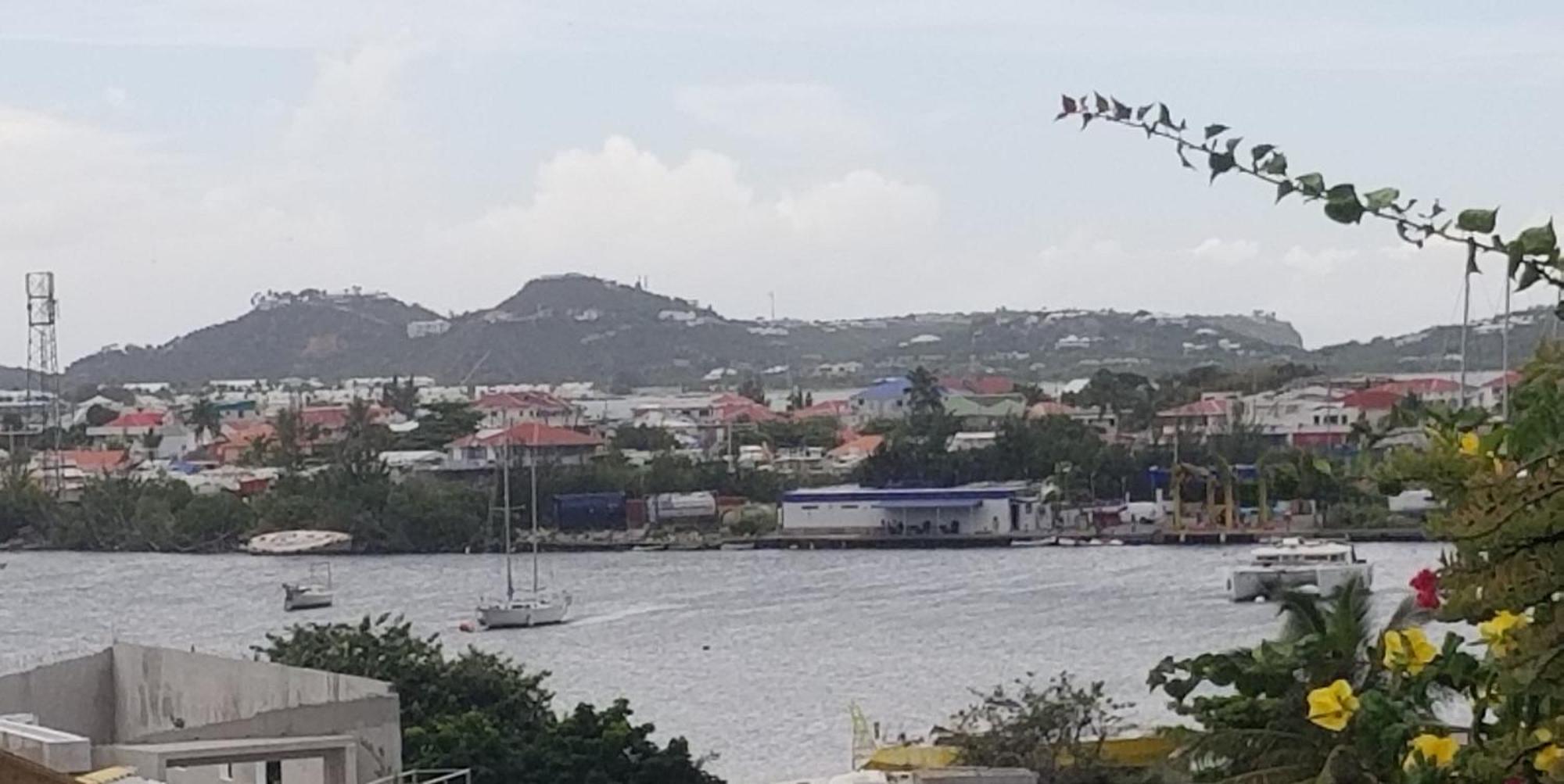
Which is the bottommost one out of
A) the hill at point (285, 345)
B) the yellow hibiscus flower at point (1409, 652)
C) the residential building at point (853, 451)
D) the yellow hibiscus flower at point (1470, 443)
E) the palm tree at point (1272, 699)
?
the residential building at point (853, 451)

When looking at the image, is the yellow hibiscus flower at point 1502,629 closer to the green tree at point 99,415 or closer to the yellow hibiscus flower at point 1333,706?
the yellow hibiscus flower at point 1333,706

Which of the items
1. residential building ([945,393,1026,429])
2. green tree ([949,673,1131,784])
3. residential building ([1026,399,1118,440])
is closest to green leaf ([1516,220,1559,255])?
green tree ([949,673,1131,784])

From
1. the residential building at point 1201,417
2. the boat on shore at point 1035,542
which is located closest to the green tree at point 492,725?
the boat on shore at point 1035,542

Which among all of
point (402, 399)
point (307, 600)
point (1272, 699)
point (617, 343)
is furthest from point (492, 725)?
point (617, 343)

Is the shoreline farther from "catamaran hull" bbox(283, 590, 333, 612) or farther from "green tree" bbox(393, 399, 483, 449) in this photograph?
"catamaran hull" bbox(283, 590, 333, 612)

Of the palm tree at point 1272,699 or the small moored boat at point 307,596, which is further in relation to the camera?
the small moored boat at point 307,596

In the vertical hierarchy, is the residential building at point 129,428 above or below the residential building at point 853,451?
above

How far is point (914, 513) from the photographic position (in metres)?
24.6

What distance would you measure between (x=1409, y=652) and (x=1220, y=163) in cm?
21

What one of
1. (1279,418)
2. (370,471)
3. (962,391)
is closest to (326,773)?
(1279,418)

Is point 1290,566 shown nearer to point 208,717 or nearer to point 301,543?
point 208,717

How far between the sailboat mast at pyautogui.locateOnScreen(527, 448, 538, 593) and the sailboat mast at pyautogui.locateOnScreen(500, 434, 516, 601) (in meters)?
0.18

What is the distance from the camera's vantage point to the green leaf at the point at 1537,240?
0.87 meters

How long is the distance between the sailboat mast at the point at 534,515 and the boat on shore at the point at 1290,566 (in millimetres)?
5464
